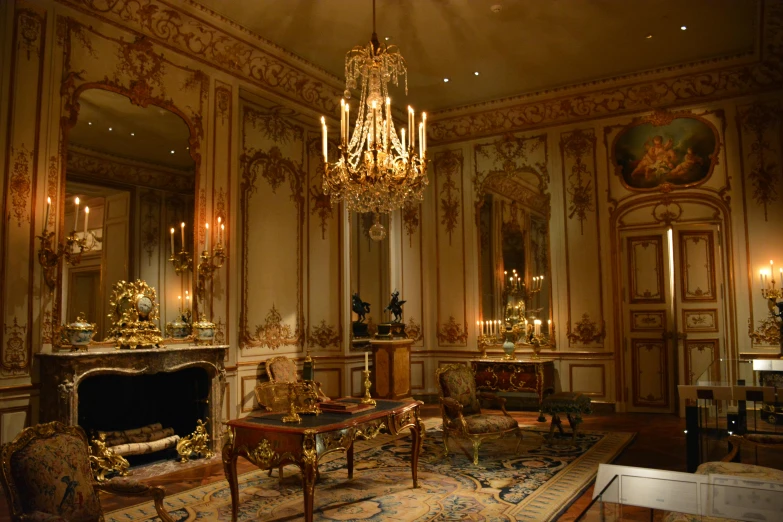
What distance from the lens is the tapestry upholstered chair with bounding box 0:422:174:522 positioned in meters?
2.59

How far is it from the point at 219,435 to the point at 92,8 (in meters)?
4.08

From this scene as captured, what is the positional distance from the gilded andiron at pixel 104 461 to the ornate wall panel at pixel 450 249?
5453mm

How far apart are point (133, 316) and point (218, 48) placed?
3047 mm

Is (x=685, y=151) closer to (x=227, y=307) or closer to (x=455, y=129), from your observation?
(x=455, y=129)

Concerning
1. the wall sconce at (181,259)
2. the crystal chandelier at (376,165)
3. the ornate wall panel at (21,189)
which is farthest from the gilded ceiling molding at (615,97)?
the ornate wall panel at (21,189)

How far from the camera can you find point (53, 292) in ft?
16.8

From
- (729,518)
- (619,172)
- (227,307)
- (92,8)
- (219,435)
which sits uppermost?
(92,8)

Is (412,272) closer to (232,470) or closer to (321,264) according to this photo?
(321,264)

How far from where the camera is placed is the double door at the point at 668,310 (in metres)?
8.09

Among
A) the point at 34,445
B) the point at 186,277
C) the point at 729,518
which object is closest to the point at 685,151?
the point at 186,277

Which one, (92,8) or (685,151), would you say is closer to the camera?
(92,8)

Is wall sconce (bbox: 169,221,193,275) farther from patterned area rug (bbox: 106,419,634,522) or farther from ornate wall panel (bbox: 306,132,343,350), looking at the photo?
patterned area rug (bbox: 106,419,634,522)

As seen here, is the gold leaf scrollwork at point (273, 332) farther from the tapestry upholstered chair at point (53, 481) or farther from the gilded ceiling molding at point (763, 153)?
the gilded ceiling molding at point (763, 153)

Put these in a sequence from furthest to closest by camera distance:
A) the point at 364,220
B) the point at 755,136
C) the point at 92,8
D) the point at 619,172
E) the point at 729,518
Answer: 1. the point at 364,220
2. the point at 619,172
3. the point at 755,136
4. the point at 92,8
5. the point at 729,518
